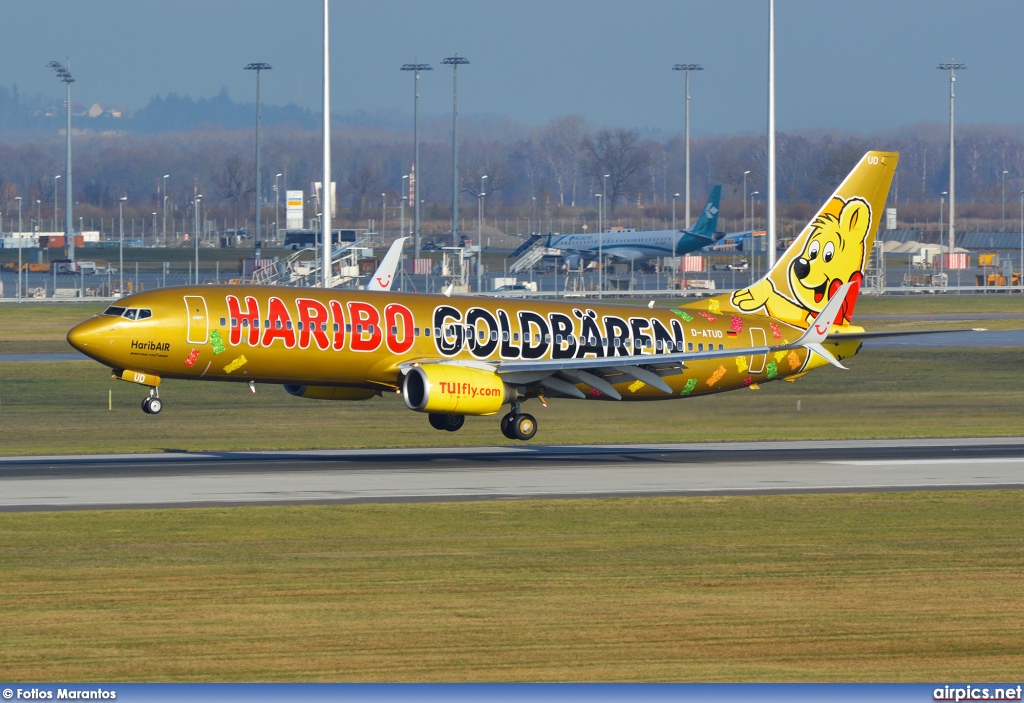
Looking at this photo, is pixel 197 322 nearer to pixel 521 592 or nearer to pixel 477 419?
pixel 477 419

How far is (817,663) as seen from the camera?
19.0 m

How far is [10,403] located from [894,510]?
46114 millimetres

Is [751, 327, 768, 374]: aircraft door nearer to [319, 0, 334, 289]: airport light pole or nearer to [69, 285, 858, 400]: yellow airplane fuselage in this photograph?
[69, 285, 858, 400]: yellow airplane fuselage

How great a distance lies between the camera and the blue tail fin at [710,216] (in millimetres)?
170125

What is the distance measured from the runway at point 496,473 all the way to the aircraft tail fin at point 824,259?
5286 mm

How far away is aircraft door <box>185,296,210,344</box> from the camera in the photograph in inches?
1670

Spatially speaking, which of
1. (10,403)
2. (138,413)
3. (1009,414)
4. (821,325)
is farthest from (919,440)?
(10,403)

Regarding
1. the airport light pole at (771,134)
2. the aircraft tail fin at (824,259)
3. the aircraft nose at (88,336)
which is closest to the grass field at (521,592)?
the aircraft nose at (88,336)

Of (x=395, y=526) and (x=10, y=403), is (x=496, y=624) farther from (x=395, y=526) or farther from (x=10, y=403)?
(x=10, y=403)

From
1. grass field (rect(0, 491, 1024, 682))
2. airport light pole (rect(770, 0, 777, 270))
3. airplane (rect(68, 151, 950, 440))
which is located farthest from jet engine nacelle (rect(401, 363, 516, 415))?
airport light pole (rect(770, 0, 777, 270))

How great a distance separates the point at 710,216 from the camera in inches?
6752

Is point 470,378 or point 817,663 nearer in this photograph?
point 817,663

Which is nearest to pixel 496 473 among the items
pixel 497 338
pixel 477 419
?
pixel 497 338

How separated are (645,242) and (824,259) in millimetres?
126375
